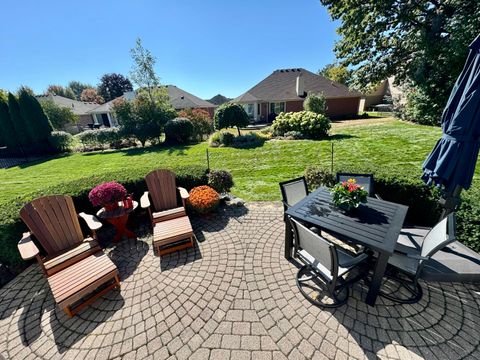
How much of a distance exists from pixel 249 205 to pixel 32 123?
19780 millimetres

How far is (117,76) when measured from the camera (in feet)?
161

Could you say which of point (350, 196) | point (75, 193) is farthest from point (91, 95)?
point (350, 196)

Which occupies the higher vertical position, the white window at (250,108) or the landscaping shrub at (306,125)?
the white window at (250,108)

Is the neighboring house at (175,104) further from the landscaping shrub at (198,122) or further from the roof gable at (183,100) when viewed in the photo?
the landscaping shrub at (198,122)

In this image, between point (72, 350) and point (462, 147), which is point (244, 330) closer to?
point (72, 350)

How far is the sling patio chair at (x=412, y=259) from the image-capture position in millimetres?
2351

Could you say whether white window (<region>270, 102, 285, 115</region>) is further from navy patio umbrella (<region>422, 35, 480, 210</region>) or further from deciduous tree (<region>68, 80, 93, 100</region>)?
deciduous tree (<region>68, 80, 93, 100</region>)

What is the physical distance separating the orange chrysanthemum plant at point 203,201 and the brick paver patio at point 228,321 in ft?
5.16

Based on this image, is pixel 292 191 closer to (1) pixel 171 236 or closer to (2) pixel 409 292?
(2) pixel 409 292

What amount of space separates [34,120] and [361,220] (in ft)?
73.9

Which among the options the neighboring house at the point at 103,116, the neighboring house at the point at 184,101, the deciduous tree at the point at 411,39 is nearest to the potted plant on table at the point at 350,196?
the deciduous tree at the point at 411,39

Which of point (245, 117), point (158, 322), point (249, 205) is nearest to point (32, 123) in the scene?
point (245, 117)

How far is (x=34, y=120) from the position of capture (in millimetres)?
16109

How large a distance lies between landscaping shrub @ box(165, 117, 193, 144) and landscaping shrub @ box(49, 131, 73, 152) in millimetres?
8335
